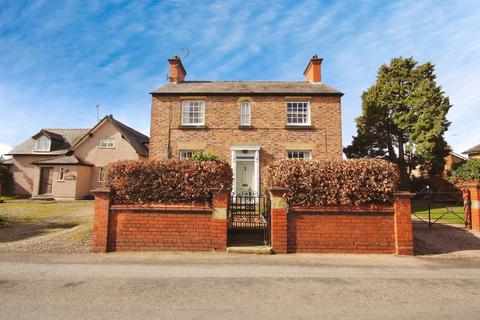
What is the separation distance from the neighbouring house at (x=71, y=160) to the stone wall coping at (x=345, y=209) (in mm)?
19346

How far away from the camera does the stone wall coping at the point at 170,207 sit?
7430mm

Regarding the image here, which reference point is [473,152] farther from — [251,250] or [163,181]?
[163,181]

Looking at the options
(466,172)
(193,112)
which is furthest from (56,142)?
(466,172)

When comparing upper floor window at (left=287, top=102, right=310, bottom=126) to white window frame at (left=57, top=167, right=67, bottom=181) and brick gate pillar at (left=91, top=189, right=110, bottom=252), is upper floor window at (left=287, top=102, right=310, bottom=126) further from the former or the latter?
white window frame at (left=57, top=167, right=67, bottom=181)

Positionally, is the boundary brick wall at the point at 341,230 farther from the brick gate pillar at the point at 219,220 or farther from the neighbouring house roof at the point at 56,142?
the neighbouring house roof at the point at 56,142

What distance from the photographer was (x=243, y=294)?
15.3ft

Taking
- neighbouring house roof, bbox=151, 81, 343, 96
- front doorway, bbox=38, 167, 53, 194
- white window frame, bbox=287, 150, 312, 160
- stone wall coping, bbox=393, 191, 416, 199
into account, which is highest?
neighbouring house roof, bbox=151, 81, 343, 96

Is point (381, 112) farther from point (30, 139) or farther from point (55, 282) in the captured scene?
point (30, 139)

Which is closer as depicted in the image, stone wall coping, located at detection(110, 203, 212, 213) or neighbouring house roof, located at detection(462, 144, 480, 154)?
stone wall coping, located at detection(110, 203, 212, 213)

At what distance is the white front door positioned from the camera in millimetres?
15898

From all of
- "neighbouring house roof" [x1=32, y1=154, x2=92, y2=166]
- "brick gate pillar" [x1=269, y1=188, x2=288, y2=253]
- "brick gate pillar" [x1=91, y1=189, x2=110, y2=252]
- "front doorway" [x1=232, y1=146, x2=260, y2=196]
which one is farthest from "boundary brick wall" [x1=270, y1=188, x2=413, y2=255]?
"neighbouring house roof" [x1=32, y1=154, x2=92, y2=166]

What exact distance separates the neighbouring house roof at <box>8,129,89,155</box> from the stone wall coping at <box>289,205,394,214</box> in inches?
1033

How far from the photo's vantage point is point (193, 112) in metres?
16.6

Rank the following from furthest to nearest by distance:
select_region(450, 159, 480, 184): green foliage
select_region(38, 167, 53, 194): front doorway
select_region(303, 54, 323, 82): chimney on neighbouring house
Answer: select_region(38, 167, 53, 194): front doorway, select_region(450, 159, 480, 184): green foliage, select_region(303, 54, 323, 82): chimney on neighbouring house
